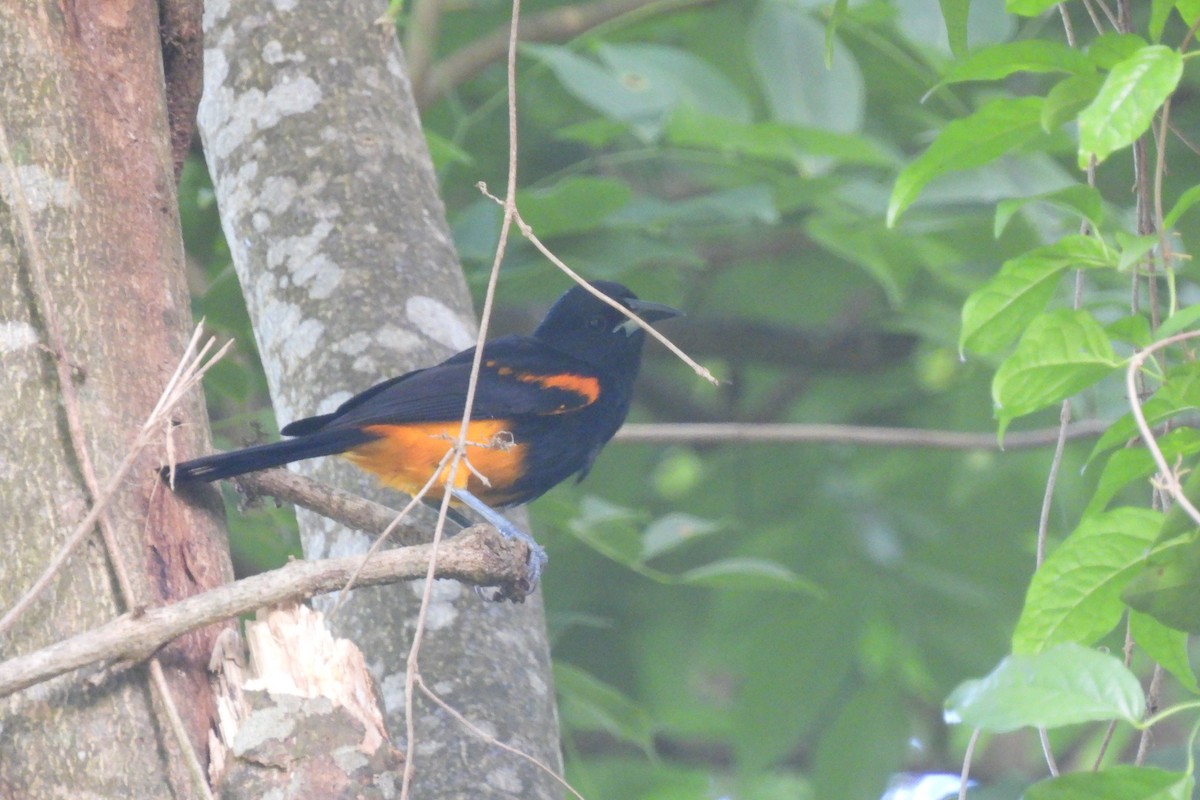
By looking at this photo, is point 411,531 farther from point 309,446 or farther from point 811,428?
point 811,428

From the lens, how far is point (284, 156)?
10.7ft

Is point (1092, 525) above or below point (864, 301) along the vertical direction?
above

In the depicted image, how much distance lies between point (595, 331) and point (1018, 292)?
2399mm

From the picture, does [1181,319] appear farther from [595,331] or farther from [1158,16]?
[595,331]

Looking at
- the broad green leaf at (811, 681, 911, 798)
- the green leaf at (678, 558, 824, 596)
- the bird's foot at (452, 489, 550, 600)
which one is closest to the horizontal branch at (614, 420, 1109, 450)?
the green leaf at (678, 558, 824, 596)

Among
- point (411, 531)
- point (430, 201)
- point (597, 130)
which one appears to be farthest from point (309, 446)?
point (597, 130)

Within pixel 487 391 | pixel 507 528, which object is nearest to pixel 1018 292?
pixel 507 528

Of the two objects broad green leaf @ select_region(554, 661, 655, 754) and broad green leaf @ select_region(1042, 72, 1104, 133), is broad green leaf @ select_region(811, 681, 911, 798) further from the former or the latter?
broad green leaf @ select_region(1042, 72, 1104, 133)

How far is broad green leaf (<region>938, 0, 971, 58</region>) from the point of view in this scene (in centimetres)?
220

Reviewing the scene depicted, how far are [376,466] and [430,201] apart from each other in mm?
679

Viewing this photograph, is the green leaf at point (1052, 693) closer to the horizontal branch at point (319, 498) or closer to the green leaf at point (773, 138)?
the horizontal branch at point (319, 498)

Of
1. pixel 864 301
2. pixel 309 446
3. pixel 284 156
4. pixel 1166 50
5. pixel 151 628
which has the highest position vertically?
pixel 1166 50

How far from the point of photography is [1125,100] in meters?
1.70

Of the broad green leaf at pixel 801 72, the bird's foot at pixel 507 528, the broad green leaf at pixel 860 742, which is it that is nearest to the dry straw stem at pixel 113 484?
the bird's foot at pixel 507 528
